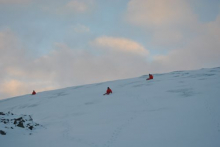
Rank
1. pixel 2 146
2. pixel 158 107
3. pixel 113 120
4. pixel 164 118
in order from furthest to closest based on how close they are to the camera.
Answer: pixel 158 107
pixel 113 120
pixel 164 118
pixel 2 146

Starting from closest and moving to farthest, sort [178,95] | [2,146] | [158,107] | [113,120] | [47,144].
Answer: [2,146]
[47,144]
[113,120]
[158,107]
[178,95]

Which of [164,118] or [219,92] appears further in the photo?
[219,92]

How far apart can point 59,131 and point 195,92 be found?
32.3ft

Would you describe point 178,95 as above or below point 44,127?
above

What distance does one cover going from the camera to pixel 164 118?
9.52 metres

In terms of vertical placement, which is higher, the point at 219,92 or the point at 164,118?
the point at 219,92

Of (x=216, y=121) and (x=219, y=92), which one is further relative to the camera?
(x=219, y=92)

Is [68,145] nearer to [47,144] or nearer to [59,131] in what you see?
[47,144]

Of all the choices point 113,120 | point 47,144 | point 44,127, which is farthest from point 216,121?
point 44,127

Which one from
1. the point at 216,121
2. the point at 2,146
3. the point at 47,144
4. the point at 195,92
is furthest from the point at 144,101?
the point at 2,146

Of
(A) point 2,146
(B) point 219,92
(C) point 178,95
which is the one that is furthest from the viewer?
(C) point 178,95

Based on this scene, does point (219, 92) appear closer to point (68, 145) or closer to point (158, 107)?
point (158, 107)

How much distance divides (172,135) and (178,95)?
22.2 feet

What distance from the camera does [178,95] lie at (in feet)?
45.4
